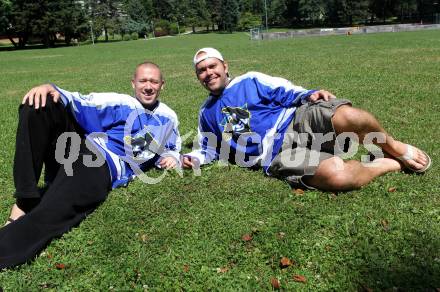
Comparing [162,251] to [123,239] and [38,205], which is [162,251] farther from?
[38,205]

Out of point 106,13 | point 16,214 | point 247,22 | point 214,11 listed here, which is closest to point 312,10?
point 247,22

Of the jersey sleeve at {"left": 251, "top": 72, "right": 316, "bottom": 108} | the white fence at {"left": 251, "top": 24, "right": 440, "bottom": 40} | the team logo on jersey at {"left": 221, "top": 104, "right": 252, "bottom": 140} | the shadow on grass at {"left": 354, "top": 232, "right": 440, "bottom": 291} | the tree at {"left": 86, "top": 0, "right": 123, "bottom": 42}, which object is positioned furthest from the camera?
the tree at {"left": 86, "top": 0, "right": 123, "bottom": 42}

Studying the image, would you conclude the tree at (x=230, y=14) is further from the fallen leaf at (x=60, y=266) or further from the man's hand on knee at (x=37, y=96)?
the fallen leaf at (x=60, y=266)

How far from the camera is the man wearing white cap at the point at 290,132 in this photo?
4.33 metres

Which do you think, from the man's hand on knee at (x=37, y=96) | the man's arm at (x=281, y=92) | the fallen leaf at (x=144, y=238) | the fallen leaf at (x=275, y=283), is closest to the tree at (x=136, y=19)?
the man's arm at (x=281, y=92)

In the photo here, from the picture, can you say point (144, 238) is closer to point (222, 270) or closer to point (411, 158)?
point (222, 270)

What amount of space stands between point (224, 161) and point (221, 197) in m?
0.98

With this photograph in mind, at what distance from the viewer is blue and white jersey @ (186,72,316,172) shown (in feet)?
15.9

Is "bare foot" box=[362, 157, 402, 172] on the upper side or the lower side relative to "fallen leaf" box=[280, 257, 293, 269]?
upper

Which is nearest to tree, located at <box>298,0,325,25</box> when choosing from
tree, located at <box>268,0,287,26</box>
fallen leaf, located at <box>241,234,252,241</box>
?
tree, located at <box>268,0,287,26</box>

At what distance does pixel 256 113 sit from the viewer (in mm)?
4922

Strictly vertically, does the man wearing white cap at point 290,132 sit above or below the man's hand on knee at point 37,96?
below

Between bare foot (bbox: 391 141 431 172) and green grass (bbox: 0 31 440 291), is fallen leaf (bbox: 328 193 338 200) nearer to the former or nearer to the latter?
green grass (bbox: 0 31 440 291)

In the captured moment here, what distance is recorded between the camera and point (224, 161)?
219 inches
